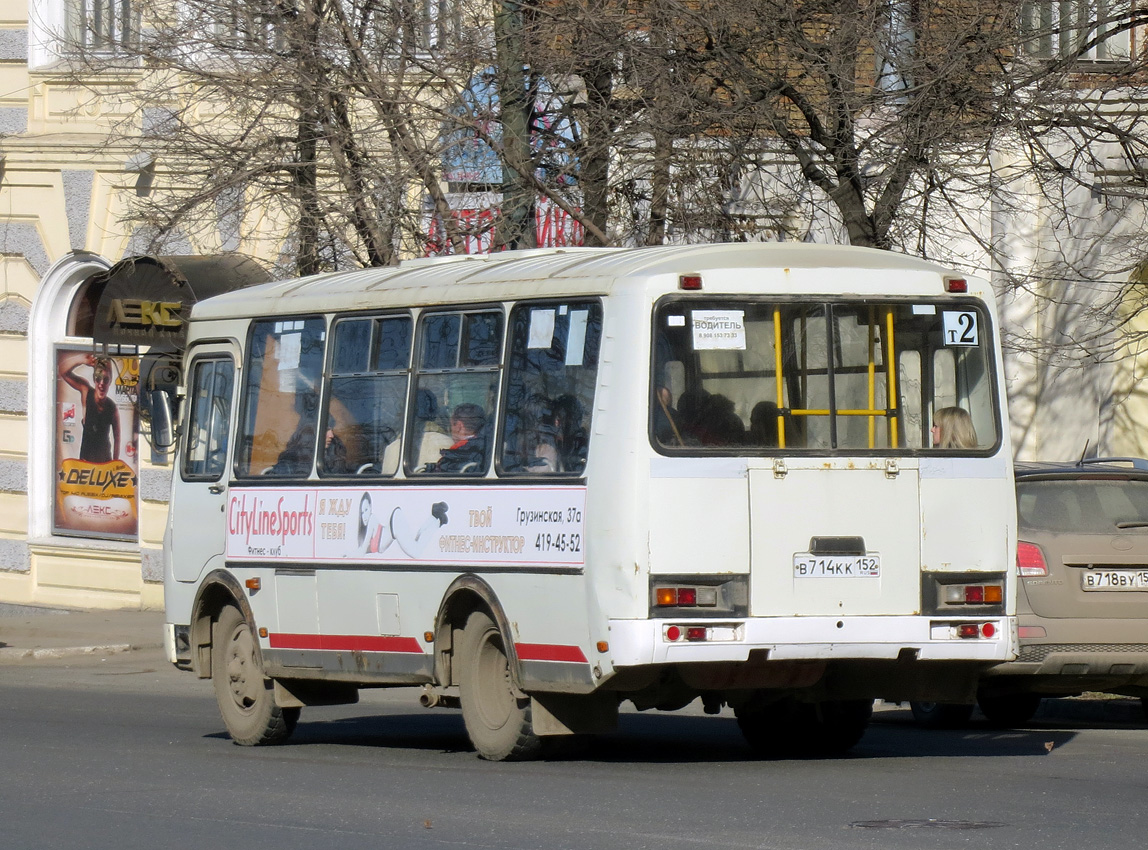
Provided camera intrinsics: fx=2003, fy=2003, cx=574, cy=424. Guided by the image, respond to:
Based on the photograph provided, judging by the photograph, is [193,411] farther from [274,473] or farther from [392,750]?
[392,750]

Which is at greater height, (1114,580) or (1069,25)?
(1069,25)

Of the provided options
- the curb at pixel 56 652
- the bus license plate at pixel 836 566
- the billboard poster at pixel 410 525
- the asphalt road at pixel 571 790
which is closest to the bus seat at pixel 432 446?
the billboard poster at pixel 410 525

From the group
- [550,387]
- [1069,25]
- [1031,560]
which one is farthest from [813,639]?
[1069,25]

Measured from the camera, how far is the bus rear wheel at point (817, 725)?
Result: 34.9ft

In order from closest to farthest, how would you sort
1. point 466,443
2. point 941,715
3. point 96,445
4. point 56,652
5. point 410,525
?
point 466,443
point 410,525
point 941,715
point 56,652
point 96,445

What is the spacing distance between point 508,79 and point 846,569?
7267mm

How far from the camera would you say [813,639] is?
9211 millimetres

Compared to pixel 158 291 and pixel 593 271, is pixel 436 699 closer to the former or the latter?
pixel 593 271

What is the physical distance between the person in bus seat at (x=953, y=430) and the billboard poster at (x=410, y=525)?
1.82 meters

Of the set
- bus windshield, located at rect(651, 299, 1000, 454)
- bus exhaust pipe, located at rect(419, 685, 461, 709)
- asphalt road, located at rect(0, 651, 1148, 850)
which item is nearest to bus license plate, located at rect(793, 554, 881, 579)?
bus windshield, located at rect(651, 299, 1000, 454)

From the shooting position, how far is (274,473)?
1148 cm

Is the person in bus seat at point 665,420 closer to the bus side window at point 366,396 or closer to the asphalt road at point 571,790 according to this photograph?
the asphalt road at point 571,790

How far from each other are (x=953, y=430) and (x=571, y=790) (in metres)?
2.61

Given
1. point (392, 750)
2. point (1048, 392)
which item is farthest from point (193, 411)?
point (1048, 392)
